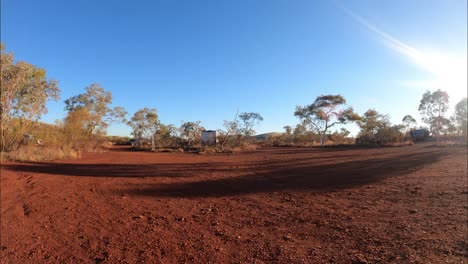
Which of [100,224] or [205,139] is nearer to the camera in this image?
[100,224]

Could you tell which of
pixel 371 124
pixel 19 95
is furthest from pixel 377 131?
pixel 19 95

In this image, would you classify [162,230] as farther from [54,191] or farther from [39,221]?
[54,191]

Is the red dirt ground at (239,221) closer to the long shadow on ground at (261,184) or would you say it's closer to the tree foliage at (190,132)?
Answer: the long shadow on ground at (261,184)

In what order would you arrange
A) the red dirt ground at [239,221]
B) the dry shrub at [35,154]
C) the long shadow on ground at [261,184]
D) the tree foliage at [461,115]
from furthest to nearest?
the tree foliage at [461,115], the dry shrub at [35,154], the long shadow on ground at [261,184], the red dirt ground at [239,221]

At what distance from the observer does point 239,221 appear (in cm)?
532

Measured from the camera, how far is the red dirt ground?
3850 millimetres

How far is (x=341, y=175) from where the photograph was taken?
1048 centimetres

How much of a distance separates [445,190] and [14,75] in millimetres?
20458

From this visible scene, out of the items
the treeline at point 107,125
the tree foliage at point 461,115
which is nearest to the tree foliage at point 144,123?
the treeline at point 107,125

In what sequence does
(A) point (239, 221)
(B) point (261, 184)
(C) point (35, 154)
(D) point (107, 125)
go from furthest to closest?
(D) point (107, 125) < (C) point (35, 154) < (B) point (261, 184) < (A) point (239, 221)

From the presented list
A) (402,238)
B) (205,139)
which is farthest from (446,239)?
(205,139)

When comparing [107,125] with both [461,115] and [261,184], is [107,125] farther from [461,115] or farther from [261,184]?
[461,115]

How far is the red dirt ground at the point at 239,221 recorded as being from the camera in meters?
3.85

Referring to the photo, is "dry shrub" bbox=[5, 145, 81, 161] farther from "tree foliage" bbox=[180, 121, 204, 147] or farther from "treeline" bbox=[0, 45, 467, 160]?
"tree foliage" bbox=[180, 121, 204, 147]
